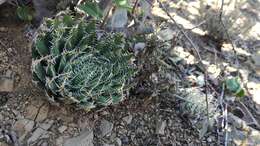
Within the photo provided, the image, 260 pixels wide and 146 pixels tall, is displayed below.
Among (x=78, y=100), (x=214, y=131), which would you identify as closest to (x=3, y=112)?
(x=78, y=100)

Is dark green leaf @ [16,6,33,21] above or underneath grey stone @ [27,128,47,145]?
above

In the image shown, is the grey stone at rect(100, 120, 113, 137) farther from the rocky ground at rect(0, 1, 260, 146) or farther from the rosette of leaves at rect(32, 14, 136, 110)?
the rosette of leaves at rect(32, 14, 136, 110)

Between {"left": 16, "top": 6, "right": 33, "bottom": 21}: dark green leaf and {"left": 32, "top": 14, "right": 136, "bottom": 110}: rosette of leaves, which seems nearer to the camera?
{"left": 32, "top": 14, "right": 136, "bottom": 110}: rosette of leaves

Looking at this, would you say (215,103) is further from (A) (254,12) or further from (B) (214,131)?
(A) (254,12)

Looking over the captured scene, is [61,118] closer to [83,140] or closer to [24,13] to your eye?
[83,140]

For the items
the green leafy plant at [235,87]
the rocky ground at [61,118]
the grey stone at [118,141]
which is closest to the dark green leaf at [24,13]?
the rocky ground at [61,118]

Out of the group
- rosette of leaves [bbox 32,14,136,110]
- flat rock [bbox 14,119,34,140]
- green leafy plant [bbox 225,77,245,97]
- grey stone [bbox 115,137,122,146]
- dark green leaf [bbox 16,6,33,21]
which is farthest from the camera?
green leafy plant [bbox 225,77,245,97]

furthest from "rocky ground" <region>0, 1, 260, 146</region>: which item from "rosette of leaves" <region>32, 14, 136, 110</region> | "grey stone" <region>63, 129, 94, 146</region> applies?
"rosette of leaves" <region>32, 14, 136, 110</region>

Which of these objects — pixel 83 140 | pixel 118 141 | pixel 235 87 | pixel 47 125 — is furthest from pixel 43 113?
pixel 235 87
